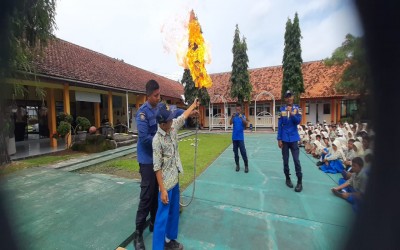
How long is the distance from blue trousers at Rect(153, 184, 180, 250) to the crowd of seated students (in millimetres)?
2174

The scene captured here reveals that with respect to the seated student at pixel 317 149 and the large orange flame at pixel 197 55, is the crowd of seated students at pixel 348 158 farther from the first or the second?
the large orange flame at pixel 197 55

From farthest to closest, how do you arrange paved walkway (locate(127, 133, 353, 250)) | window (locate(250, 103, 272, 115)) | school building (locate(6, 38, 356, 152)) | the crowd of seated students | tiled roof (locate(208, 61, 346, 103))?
window (locate(250, 103, 272, 115)) < tiled roof (locate(208, 61, 346, 103)) < school building (locate(6, 38, 356, 152)) < the crowd of seated students < paved walkway (locate(127, 133, 353, 250))

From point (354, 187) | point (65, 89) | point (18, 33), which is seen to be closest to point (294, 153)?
point (354, 187)

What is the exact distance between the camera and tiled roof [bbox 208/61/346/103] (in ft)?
52.4

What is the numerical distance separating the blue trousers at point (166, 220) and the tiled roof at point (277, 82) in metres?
15.9

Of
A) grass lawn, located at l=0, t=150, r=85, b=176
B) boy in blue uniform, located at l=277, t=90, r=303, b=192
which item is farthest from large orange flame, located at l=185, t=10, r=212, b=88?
grass lawn, located at l=0, t=150, r=85, b=176

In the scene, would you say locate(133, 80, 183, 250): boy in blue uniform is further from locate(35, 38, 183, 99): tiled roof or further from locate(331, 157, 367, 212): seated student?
locate(35, 38, 183, 99): tiled roof

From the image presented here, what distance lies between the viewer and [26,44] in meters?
5.20

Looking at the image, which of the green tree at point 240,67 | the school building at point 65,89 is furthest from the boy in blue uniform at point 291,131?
the green tree at point 240,67

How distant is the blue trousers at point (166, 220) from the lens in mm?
1970

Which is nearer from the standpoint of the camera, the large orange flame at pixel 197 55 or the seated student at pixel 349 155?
the large orange flame at pixel 197 55

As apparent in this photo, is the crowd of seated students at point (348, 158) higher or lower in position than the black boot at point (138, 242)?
higher

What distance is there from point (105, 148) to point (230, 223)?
6821 mm

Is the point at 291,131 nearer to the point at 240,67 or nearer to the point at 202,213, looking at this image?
the point at 202,213
